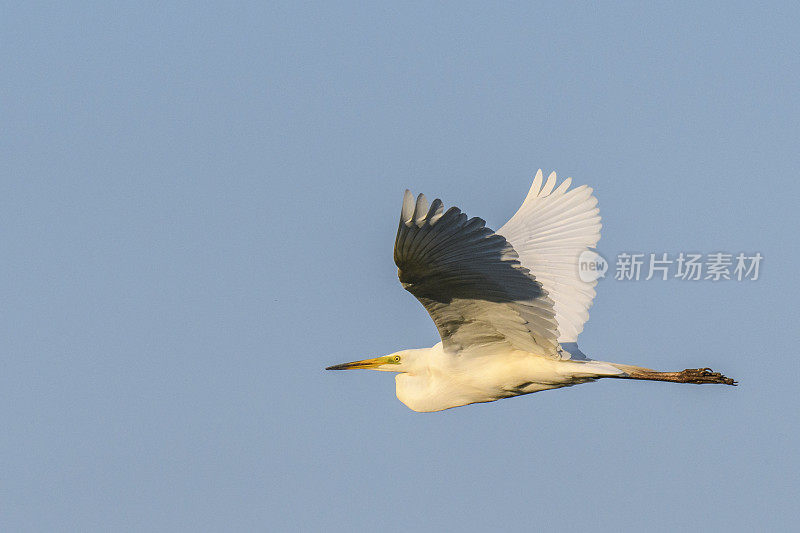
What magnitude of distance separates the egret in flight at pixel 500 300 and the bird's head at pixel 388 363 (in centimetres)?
1

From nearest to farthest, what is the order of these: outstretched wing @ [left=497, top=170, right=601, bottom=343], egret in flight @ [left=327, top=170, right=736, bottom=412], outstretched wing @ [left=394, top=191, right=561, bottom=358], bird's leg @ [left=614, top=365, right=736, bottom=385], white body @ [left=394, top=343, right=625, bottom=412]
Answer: outstretched wing @ [left=394, top=191, right=561, bottom=358] < egret in flight @ [left=327, top=170, right=736, bottom=412] < white body @ [left=394, top=343, right=625, bottom=412] < bird's leg @ [left=614, top=365, right=736, bottom=385] < outstretched wing @ [left=497, top=170, right=601, bottom=343]

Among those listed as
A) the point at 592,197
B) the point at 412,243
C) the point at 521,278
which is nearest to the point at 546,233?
the point at 592,197

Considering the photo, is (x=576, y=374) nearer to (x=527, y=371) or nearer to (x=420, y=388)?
(x=527, y=371)

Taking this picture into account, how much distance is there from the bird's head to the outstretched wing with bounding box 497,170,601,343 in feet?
4.99

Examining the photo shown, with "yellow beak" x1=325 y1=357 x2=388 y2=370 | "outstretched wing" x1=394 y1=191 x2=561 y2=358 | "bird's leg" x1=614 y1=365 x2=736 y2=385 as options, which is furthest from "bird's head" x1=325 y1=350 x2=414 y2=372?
"bird's leg" x1=614 y1=365 x2=736 y2=385

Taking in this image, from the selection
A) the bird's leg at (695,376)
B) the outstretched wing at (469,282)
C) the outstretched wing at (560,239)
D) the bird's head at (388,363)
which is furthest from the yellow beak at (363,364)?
the bird's leg at (695,376)

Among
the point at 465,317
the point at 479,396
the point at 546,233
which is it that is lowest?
the point at 479,396

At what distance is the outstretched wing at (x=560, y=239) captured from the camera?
9.64 metres

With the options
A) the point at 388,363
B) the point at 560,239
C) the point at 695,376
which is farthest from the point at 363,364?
the point at 695,376

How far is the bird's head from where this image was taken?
Answer: 30.8 feet

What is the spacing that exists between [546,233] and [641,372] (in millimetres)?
1766

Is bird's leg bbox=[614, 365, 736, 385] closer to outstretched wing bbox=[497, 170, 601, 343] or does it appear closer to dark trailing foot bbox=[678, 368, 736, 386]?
dark trailing foot bbox=[678, 368, 736, 386]

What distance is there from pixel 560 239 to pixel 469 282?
2898mm

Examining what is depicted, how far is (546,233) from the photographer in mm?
10047
